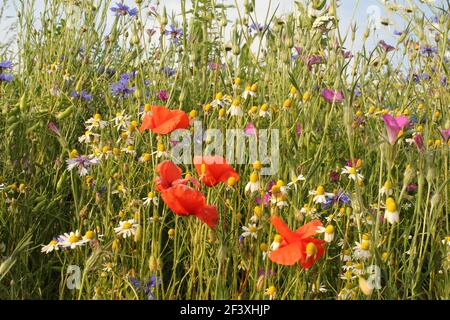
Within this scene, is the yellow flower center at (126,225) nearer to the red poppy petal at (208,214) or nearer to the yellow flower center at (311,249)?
the red poppy petal at (208,214)

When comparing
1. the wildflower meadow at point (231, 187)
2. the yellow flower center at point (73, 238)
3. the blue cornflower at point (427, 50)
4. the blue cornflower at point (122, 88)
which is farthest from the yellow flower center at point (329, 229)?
the blue cornflower at point (427, 50)

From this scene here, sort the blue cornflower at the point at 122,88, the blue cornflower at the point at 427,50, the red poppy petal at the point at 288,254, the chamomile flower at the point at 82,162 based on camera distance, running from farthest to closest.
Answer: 1. the blue cornflower at the point at 427,50
2. the blue cornflower at the point at 122,88
3. the chamomile flower at the point at 82,162
4. the red poppy petal at the point at 288,254

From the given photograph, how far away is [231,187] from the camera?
139 cm

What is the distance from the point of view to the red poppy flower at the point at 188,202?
3.59 ft

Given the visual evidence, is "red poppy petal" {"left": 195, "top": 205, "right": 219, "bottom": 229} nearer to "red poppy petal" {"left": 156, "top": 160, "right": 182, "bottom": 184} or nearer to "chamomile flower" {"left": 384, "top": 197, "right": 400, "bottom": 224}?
"red poppy petal" {"left": 156, "top": 160, "right": 182, "bottom": 184}

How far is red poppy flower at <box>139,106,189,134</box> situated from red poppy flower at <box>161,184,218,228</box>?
295mm

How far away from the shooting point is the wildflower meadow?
1.22 metres

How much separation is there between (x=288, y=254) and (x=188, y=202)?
19 cm

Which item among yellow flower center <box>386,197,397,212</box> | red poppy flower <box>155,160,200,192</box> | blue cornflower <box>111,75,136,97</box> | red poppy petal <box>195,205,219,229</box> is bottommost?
red poppy petal <box>195,205,219,229</box>

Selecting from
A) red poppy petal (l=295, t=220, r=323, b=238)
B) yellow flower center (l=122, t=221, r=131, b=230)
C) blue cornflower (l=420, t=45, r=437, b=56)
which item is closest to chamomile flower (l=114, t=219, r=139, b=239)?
yellow flower center (l=122, t=221, r=131, b=230)

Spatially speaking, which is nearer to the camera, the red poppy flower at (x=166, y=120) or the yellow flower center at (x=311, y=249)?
the yellow flower center at (x=311, y=249)

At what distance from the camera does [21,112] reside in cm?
189
